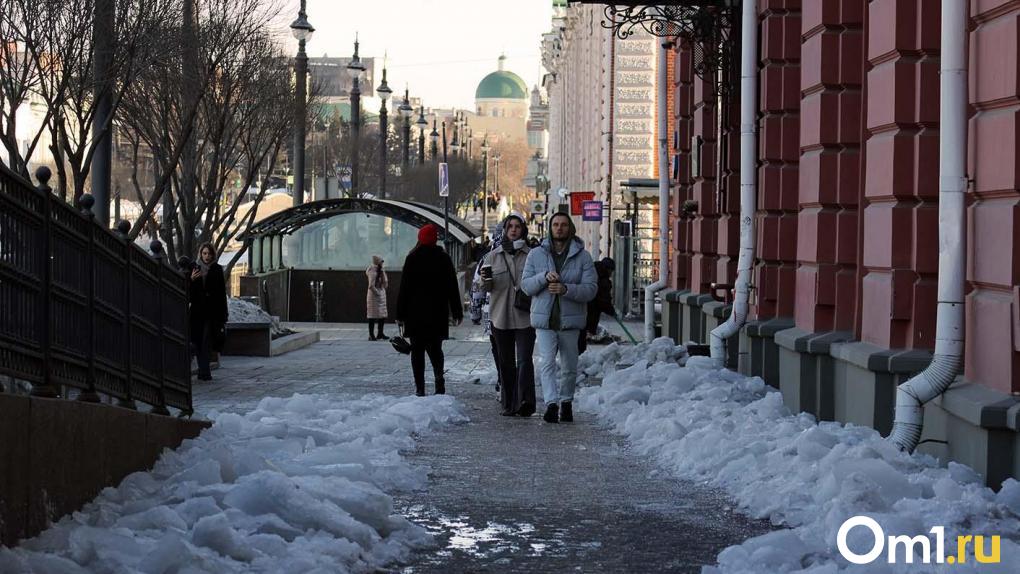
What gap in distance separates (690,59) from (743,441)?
38.7ft

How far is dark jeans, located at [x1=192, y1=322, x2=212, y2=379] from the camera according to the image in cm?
1923

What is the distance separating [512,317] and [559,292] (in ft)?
2.84

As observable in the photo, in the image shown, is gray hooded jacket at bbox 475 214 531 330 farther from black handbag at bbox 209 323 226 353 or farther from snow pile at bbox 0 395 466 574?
black handbag at bbox 209 323 226 353

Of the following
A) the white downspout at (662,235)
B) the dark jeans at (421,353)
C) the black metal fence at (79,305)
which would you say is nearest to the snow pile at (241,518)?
the black metal fence at (79,305)

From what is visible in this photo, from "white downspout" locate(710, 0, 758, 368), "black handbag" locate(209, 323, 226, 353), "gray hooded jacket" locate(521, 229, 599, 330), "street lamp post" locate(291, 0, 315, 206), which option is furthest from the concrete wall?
"street lamp post" locate(291, 0, 315, 206)

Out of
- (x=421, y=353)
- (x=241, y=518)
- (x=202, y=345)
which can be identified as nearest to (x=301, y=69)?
(x=202, y=345)

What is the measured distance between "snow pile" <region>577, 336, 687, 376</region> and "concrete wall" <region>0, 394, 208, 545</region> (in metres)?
9.72

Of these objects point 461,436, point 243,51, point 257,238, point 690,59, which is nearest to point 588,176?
point 257,238

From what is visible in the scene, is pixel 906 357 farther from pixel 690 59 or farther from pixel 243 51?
pixel 243 51

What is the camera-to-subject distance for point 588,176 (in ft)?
200

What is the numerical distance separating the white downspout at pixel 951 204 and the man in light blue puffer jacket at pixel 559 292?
470cm

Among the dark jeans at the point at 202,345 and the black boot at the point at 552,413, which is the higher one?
the dark jeans at the point at 202,345

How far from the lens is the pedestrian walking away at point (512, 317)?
14.3 m

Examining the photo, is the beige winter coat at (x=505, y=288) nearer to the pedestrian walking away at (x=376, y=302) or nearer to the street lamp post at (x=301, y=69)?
the pedestrian walking away at (x=376, y=302)
